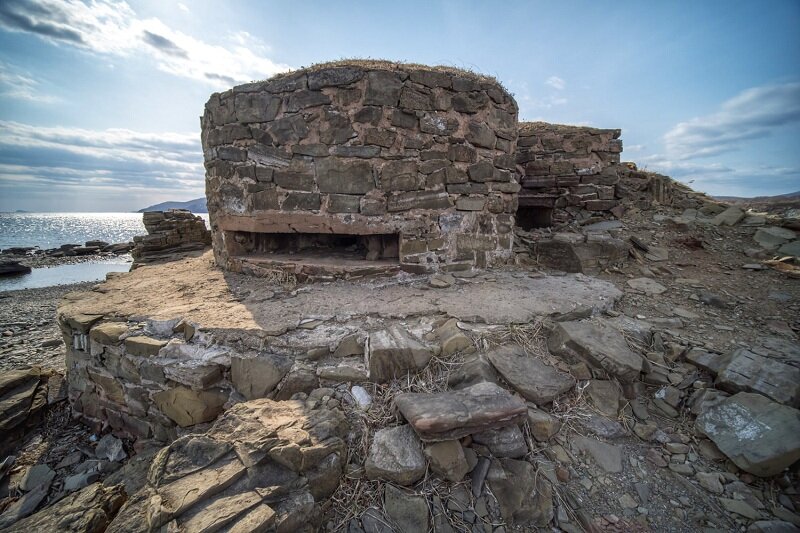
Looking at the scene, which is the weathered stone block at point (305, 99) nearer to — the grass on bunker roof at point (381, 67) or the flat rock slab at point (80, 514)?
the grass on bunker roof at point (381, 67)

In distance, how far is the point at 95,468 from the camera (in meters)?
3.05

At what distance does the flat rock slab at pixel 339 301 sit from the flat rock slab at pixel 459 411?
85cm

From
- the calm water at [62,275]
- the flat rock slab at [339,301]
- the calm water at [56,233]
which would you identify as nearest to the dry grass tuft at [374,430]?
the flat rock slab at [339,301]

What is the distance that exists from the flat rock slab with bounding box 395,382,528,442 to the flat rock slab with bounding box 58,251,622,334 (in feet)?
2.79

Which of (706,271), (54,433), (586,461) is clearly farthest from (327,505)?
(706,271)

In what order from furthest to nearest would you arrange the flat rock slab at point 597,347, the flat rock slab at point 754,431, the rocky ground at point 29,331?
the rocky ground at point 29,331 → the flat rock slab at point 597,347 → the flat rock slab at point 754,431

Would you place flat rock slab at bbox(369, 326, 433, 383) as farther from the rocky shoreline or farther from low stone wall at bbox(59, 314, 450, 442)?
the rocky shoreline

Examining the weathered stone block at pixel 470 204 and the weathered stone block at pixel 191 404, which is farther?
the weathered stone block at pixel 470 204

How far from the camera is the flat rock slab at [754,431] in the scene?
1.85 m

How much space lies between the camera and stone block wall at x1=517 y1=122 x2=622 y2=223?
5.69 metres

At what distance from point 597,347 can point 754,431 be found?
0.90 meters

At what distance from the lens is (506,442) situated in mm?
1984

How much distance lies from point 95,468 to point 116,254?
78.6ft

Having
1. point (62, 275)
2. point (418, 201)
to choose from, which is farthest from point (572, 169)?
point (62, 275)
